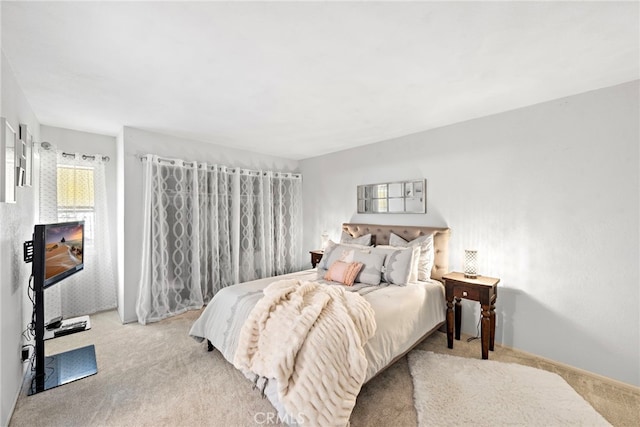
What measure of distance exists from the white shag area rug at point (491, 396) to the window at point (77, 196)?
4.05m

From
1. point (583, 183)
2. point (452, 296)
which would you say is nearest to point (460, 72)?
point (583, 183)

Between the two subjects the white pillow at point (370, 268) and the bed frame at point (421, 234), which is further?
the bed frame at point (421, 234)

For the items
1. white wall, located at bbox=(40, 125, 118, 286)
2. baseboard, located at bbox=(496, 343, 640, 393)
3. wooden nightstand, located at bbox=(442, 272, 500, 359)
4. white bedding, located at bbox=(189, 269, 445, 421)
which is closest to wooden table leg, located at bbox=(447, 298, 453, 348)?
wooden nightstand, located at bbox=(442, 272, 500, 359)

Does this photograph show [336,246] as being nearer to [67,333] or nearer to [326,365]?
[326,365]

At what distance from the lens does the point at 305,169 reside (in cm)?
504

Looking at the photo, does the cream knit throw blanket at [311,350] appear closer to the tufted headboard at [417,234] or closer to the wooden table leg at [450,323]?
the wooden table leg at [450,323]

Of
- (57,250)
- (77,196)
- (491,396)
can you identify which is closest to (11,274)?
(57,250)

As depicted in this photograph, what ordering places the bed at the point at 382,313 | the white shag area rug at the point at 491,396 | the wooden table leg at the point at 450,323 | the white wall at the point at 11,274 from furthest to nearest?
the wooden table leg at the point at 450,323
the bed at the point at 382,313
the white shag area rug at the point at 491,396
the white wall at the point at 11,274

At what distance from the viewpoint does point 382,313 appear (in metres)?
2.14

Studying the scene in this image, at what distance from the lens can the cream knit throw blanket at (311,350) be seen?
1565mm

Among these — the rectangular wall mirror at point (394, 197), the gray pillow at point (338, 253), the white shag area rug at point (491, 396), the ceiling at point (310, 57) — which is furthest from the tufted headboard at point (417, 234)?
the ceiling at point (310, 57)

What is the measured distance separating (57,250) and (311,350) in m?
2.44

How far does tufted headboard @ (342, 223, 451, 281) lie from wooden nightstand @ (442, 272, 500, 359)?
0.27 m

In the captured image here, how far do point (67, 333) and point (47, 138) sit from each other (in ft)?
7.47
